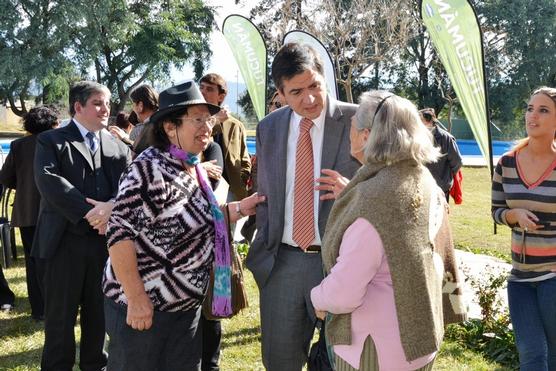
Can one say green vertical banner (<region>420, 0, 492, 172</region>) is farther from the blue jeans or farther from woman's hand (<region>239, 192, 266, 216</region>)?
woman's hand (<region>239, 192, 266, 216</region>)

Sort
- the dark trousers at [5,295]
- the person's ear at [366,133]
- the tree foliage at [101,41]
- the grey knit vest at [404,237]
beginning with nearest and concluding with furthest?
the grey knit vest at [404,237], the person's ear at [366,133], the dark trousers at [5,295], the tree foliage at [101,41]

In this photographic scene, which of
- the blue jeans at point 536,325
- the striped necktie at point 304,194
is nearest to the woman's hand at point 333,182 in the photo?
the striped necktie at point 304,194

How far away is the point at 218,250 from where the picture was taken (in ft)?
9.21

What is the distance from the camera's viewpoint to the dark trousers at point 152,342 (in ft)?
8.53

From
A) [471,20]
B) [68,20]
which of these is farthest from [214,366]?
[68,20]

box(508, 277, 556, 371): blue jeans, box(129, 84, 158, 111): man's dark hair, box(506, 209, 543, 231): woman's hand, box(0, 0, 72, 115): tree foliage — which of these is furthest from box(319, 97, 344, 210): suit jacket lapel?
box(0, 0, 72, 115): tree foliage

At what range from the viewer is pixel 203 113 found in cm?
273

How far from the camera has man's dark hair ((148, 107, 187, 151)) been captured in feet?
8.86

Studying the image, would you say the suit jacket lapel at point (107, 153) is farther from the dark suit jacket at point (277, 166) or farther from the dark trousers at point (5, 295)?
the dark trousers at point (5, 295)

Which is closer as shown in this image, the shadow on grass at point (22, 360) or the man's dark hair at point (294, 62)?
the man's dark hair at point (294, 62)

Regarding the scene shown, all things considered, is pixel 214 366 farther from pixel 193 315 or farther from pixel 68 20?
pixel 68 20

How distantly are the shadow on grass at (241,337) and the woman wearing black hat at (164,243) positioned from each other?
204cm

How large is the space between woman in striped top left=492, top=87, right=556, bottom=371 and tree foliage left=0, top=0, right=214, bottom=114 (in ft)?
100

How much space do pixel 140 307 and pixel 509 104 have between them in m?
39.1
